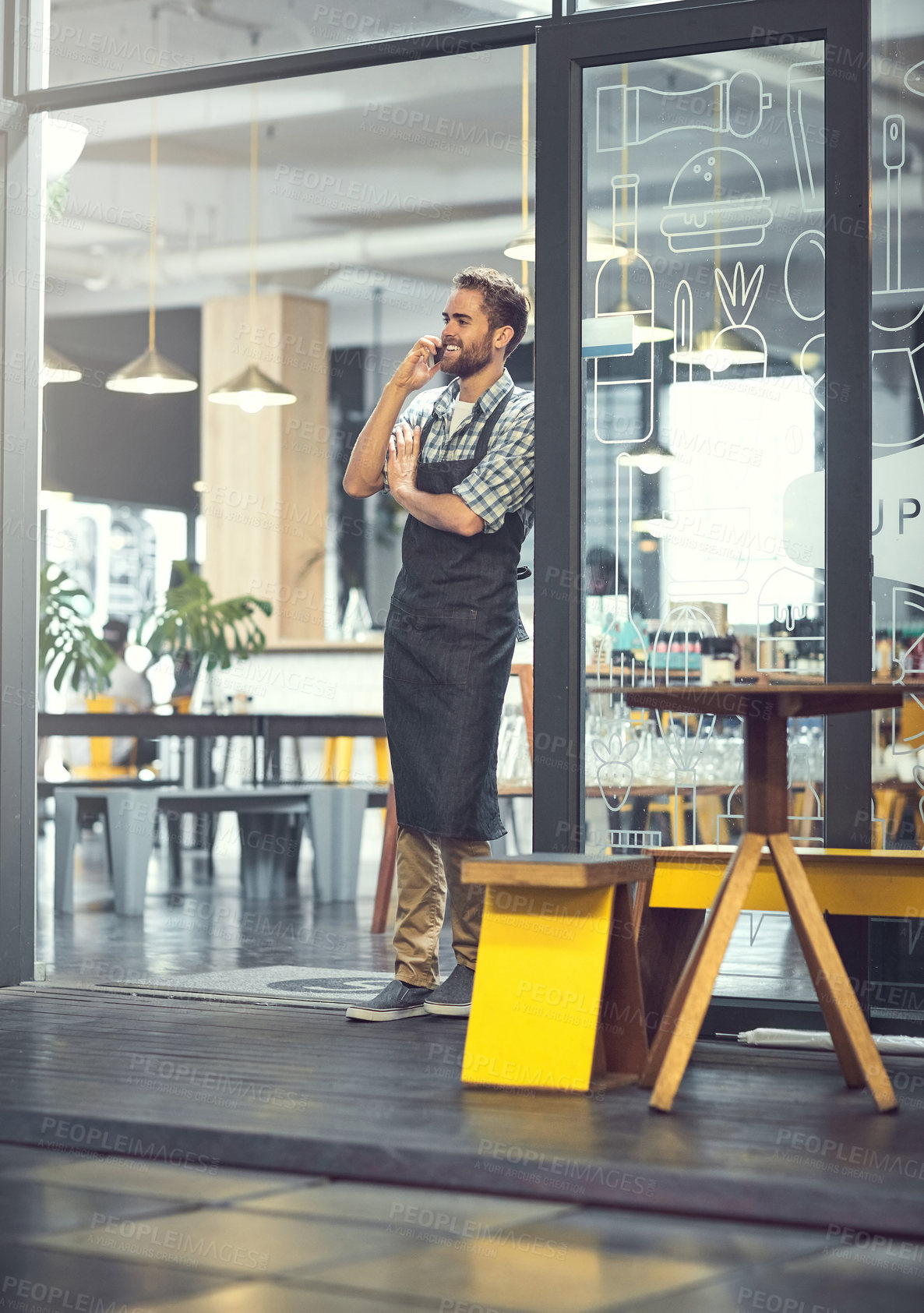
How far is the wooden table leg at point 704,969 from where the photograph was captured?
2.87 metres

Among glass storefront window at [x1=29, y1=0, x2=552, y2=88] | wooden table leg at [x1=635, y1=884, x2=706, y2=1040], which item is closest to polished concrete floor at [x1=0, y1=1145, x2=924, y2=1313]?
wooden table leg at [x1=635, y1=884, x2=706, y2=1040]

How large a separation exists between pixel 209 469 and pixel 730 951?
7.63 metres

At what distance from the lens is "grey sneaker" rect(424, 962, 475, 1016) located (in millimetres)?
3775

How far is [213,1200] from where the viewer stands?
8.18 ft

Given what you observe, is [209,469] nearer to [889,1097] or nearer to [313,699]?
[313,699]

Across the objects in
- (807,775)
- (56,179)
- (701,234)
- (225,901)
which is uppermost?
(56,179)

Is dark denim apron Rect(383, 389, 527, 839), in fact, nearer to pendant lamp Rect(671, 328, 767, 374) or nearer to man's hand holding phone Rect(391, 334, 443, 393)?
man's hand holding phone Rect(391, 334, 443, 393)

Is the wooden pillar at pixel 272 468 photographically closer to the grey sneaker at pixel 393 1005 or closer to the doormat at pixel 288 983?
the doormat at pixel 288 983

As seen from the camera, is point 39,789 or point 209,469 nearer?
point 39,789

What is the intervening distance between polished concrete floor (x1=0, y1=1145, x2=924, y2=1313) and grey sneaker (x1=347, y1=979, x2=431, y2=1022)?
114 cm

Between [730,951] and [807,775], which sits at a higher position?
[807,775]

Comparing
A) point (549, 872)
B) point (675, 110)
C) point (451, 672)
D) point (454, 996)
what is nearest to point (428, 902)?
point (454, 996)

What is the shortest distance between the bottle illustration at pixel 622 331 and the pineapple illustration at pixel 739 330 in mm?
159

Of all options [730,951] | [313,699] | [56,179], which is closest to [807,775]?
[730,951]
